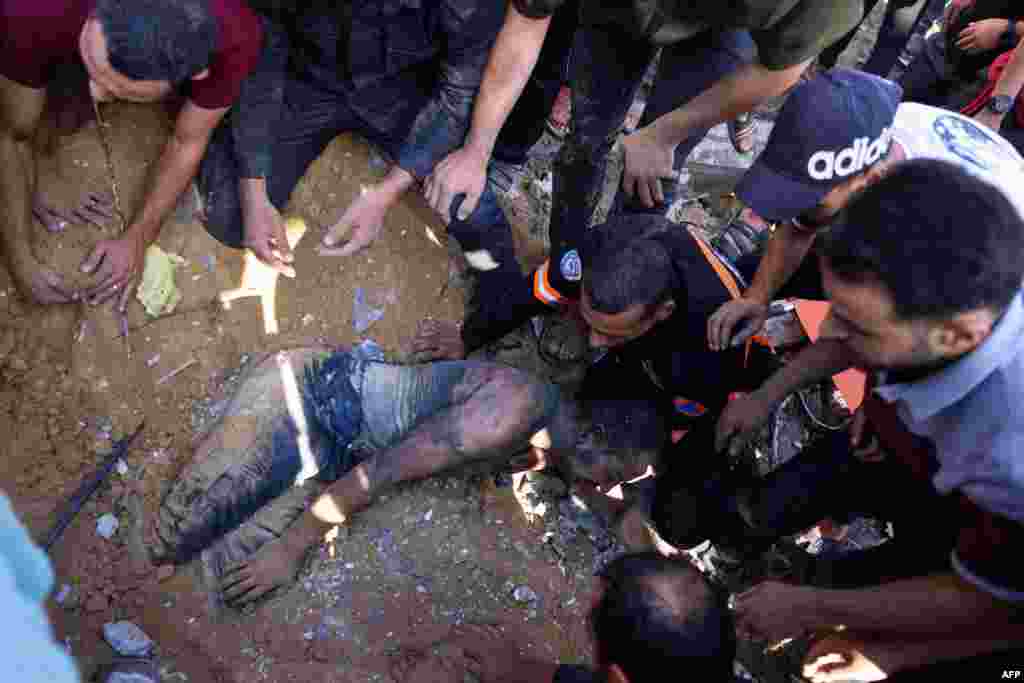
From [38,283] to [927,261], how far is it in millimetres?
1999

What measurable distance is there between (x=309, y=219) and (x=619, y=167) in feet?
4.75

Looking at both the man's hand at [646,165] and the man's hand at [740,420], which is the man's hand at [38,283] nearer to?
the man's hand at [646,165]

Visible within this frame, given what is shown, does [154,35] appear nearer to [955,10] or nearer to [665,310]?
[665,310]

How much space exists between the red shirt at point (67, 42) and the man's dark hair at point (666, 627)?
1.53m

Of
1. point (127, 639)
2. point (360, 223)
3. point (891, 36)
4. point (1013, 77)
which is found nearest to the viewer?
point (127, 639)

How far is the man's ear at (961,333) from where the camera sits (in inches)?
52.0

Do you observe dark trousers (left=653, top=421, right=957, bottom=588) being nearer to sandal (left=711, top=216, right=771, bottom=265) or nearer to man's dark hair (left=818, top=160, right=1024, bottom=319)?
man's dark hair (left=818, top=160, right=1024, bottom=319)

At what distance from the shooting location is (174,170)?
85.7 inches

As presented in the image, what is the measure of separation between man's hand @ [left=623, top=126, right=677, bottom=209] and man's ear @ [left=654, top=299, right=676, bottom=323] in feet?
1.70

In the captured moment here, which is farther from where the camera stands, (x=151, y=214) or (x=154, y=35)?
(x=151, y=214)

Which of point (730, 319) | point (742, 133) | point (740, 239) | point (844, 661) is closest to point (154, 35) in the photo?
point (730, 319)

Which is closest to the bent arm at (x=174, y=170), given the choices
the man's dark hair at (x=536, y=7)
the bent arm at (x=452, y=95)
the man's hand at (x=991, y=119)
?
the bent arm at (x=452, y=95)

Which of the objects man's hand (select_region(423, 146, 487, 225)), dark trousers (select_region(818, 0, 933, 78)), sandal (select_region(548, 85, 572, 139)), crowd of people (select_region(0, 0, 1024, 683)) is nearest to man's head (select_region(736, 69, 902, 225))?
crowd of people (select_region(0, 0, 1024, 683))

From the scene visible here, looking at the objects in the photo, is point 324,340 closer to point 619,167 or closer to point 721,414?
point 721,414
